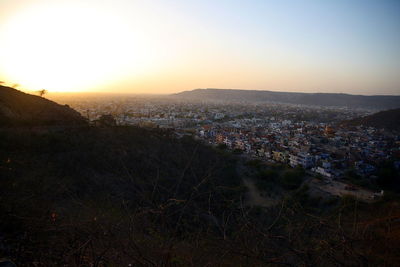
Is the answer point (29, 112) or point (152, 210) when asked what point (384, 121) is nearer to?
point (152, 210)

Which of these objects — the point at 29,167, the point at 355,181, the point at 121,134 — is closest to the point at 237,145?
the point at 355,181

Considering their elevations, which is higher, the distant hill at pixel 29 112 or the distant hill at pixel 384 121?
the distant hill at pixel 29 112

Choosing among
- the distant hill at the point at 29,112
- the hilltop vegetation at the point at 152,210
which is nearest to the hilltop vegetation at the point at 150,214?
the hilltop vegetation at the point at 152,210

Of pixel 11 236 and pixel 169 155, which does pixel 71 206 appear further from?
pixel 169 155

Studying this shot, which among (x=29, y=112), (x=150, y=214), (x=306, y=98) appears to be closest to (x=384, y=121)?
(x=150, y=214)

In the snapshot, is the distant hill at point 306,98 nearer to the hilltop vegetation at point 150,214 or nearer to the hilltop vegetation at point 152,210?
the hilltop vegetation at point 152,210
